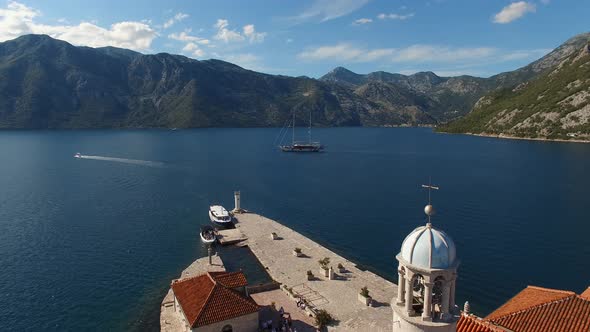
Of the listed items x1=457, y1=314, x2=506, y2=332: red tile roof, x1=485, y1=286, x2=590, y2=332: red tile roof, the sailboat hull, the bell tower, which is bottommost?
the sailboat hull

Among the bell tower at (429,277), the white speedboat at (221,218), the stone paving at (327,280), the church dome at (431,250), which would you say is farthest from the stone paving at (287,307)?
the white speedboat at (221,218)

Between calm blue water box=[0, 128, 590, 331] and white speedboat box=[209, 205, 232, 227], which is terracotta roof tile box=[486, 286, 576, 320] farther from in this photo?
white speedboat box=[209, 205, 232, 227]

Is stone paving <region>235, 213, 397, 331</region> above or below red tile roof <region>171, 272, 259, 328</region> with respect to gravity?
below

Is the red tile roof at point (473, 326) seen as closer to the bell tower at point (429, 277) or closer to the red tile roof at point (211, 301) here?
the bell tower at point (429, 277)

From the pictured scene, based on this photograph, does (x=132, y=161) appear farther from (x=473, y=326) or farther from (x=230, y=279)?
(x=473, y=326)

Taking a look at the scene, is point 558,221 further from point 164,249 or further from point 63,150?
point 63,150

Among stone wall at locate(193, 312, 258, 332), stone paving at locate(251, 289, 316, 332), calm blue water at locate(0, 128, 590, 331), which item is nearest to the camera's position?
stone wall at locate(193, 312, 258, 332)

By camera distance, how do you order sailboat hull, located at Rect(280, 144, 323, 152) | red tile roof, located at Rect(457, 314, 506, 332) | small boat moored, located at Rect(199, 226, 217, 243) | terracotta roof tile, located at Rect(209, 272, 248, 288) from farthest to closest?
sailboat hull, located at Rect(280, 144, 323, 152)
small boat moored, located at Rect(199, 226, 217, 243)
terracotta roof tile, located at Rect(209, 272, 248, 288)
red tile roof, located at Rect(457, 314, 506, 332)

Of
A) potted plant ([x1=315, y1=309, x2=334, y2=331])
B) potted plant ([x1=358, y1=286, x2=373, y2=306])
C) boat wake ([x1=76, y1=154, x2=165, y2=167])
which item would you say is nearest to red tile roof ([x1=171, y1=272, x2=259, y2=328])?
potted plant ([x1=315, y1=309, x2=334, y2=331])
